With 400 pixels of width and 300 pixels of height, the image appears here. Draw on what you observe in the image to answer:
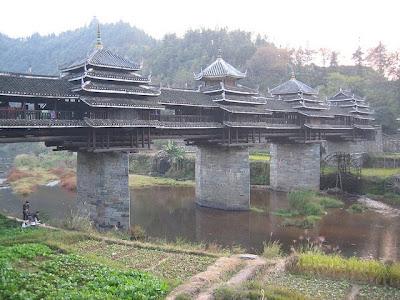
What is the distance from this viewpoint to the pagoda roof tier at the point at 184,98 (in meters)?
27.6

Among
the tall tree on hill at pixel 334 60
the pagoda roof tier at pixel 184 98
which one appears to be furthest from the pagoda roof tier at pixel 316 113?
the tall tree on hill at pixel 334 60

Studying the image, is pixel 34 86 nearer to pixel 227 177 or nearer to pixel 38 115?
pixel 38 115

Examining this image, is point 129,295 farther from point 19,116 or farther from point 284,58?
point 284,58

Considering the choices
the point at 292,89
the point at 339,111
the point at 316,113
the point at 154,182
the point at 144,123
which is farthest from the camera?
the point at 339,111

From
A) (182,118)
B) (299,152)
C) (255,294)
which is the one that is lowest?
(255,294)

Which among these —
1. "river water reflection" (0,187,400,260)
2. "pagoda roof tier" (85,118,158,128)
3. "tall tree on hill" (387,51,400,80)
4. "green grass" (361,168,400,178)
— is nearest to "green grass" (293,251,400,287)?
"river water reflection" (0,187,400,260)

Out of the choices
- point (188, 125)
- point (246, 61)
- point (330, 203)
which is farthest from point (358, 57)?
point (188, 125)

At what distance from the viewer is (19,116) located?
20641 mm

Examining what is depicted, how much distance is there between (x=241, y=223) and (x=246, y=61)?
235 ft

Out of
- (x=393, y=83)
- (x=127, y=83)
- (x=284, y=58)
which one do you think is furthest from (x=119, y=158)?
(x=284, y=58)

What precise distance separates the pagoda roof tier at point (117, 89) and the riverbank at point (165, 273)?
8.34 meters

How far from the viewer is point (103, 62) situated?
78.4 ft

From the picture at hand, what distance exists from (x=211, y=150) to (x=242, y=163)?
270 cm

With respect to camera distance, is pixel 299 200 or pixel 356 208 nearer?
pixel 356 208
